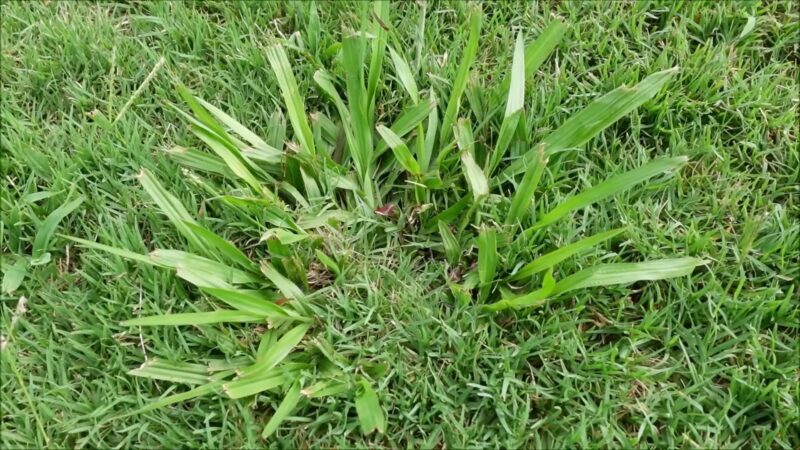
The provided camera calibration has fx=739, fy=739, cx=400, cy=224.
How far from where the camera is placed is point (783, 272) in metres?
1.81

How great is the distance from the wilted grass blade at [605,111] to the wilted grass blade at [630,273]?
0.33m

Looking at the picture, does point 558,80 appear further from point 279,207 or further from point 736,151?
point 279,207

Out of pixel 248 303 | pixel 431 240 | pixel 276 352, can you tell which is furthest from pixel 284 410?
pixel 431 240

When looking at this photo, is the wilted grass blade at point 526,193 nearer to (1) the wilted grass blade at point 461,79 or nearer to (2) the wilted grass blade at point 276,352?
(1) the wilted grass blade at point 461,79

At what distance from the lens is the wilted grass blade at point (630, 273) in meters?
1.70

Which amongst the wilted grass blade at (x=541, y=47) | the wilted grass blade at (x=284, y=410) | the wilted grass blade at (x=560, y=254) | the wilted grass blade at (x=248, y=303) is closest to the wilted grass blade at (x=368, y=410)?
the wilted grass blade at (x=284, y=410)

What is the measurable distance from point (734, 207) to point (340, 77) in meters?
1.10

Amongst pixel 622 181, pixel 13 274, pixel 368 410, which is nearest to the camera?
pixel 368 410

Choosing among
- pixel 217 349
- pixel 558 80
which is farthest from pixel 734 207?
pixel 217 349

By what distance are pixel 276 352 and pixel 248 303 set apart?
0.13 meters

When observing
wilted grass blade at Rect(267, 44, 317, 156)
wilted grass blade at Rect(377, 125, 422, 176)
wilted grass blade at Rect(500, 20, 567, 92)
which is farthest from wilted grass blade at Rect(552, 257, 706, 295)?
wilted grass blade at Rect(267, 44, 317, 156)

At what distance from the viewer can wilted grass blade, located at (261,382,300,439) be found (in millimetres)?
1596

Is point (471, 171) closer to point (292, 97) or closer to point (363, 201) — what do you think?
point (363, 201)

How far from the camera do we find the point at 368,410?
1.60 meters
